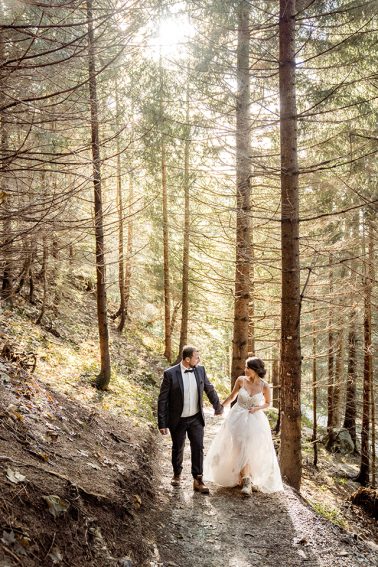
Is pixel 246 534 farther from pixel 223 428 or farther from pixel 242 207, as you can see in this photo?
pixel 242 207

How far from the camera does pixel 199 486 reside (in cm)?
651

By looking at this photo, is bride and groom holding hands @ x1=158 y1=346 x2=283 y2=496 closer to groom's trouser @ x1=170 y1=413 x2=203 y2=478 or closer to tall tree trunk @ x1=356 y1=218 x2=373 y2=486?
groom's trouser @ x1=170 y1=413 x2=203 y2=478

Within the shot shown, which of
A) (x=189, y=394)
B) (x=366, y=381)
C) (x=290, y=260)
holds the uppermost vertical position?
(x=290, y=260)

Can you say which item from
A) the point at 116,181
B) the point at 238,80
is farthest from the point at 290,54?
the point at 116,181

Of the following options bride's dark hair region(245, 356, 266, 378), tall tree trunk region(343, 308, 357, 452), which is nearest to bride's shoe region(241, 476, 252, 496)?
bride's dark hair region(245, 356, 266, 378)

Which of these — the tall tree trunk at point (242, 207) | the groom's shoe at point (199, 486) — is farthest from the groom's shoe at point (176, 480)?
the tall tree trunk at point (242, 207)

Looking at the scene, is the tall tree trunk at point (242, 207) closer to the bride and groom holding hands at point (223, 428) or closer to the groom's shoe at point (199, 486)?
the bride and groom holding hands at point (223, 428)

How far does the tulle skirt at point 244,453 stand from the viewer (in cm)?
659

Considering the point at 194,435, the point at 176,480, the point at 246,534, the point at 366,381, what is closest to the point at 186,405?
the point at 194,435

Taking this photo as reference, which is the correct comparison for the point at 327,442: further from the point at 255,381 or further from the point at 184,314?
the point at 255,381

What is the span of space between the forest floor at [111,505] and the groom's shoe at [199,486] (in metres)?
0.12

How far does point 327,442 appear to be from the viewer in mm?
19234

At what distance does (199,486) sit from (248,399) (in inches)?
59.3

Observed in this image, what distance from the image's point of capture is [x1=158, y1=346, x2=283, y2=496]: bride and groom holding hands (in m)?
6.51
